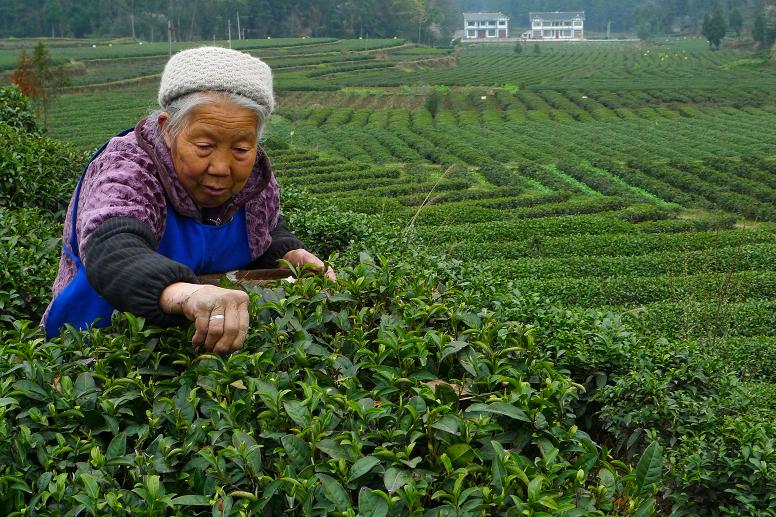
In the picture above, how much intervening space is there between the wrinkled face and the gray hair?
0.01 metres

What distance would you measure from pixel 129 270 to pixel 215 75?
67cm

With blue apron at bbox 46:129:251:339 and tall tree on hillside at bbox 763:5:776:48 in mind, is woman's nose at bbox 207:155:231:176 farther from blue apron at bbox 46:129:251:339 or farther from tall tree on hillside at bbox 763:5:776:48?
tall tree on hillside at bbox 763:5:776:48

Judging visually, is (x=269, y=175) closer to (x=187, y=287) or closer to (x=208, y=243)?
(x=208, y=243)

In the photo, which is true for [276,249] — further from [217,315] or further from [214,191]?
[217,315]

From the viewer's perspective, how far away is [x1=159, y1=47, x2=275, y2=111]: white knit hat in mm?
2590

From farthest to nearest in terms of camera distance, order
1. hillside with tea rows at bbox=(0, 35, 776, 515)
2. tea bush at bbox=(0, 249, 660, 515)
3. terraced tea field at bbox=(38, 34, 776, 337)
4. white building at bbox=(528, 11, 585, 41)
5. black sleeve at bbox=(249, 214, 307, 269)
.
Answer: white building at bbox=(528, 11, 585, 41) → terraced tea field at bbox=(38, 34, 776, 337) → hillside with tea rows at bbox=(0, 35, 776, 515) → black sleeve at bbox=(249, 214, 307, 269) → tea bush at bbox=(0, 249, 660, 515)

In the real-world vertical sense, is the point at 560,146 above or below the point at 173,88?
below

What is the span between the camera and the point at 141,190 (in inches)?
102

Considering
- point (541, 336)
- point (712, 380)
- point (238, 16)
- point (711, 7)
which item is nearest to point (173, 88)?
point (541, 336)

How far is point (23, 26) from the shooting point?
234ft

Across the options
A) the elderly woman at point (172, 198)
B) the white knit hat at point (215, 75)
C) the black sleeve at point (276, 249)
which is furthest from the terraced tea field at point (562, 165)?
the white knit hat at point (215, 75)

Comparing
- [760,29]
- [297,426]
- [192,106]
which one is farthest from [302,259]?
[760,29]

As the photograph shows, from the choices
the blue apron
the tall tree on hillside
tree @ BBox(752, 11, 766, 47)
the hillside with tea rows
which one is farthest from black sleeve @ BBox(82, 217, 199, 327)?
tree @ BBox(752, 11, 766, 47)

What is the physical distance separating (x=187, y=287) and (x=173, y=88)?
2.34ft
